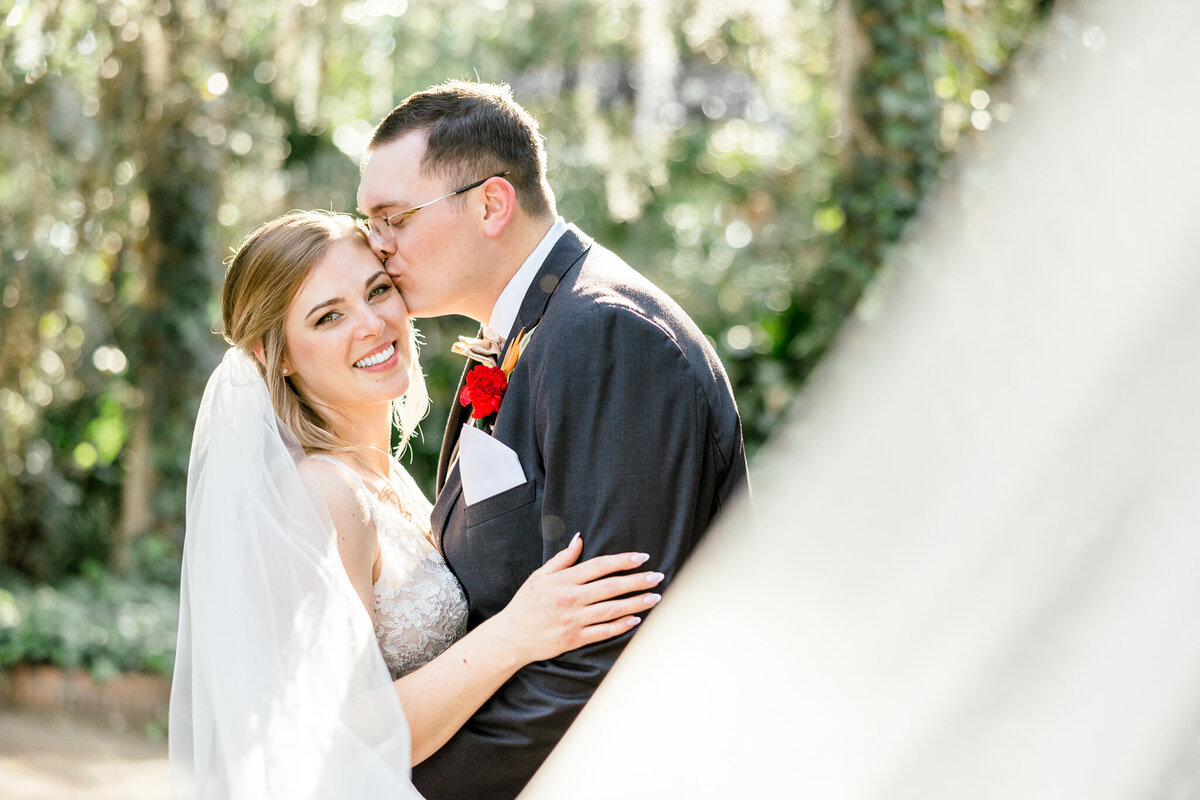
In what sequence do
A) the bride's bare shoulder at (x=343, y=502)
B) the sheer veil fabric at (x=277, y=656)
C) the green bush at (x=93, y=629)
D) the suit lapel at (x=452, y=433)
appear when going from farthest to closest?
the green bush at (x=93, y=629), the suit lapel at (x=452, y=433), the bride's bare shoulder at (x=343, y=502), the sheer veil fabric at (x=277, y=656)

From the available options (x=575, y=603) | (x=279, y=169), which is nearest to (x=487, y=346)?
(x=575, y=603)

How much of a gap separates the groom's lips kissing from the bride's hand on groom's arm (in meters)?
0.78

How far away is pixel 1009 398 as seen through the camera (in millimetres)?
3844

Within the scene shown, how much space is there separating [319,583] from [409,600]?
25 centimetres

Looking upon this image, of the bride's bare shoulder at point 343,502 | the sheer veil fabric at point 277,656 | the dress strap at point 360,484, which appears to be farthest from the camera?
the dress strap at point 360,484

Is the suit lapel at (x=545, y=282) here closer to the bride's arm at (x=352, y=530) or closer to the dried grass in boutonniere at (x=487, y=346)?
the dried grass in boutonniere at (x=487, y=346)

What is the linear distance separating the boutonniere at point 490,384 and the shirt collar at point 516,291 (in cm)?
10

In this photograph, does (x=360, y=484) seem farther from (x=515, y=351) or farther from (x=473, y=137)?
(x=473, y=137)

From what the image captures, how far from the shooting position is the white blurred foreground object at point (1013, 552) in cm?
216

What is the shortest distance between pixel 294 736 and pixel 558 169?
7161 mm

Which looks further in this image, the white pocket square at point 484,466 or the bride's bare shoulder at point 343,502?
the bride's bare shoulder at point 343,502

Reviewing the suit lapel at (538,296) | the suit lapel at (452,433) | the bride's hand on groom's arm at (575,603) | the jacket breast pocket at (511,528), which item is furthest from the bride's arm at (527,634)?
the suit lapel at (452,433)

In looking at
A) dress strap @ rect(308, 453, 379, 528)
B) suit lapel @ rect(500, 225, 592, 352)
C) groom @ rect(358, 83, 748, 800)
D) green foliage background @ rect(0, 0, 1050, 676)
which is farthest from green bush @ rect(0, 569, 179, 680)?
suit lapel @ rect(500, 225, 592, 352)

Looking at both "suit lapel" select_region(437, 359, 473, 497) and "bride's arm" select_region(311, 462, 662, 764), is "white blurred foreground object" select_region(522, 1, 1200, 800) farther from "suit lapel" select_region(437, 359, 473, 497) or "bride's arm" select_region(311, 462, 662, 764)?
"suit lapel" select_region(437, 359, 473, 497)
